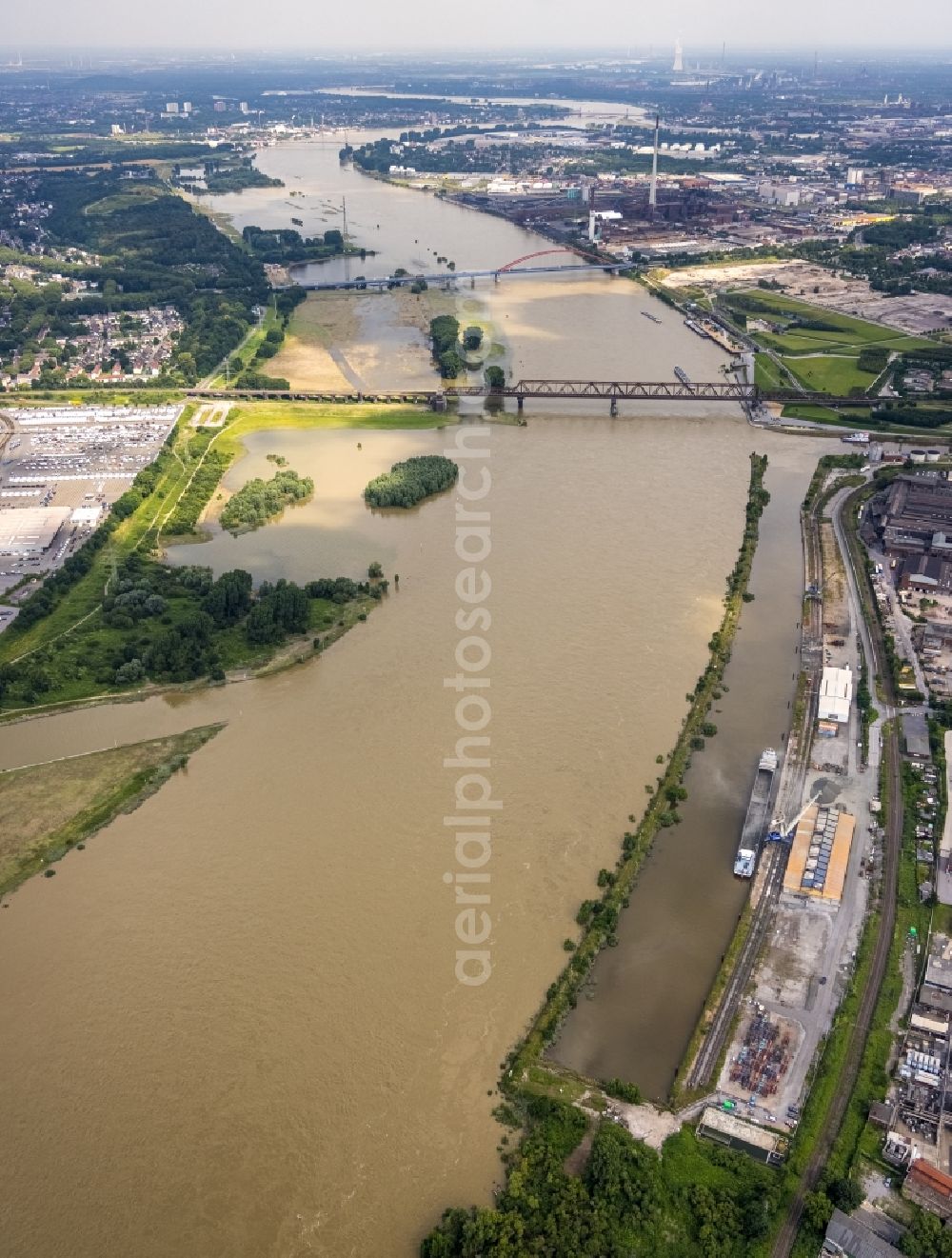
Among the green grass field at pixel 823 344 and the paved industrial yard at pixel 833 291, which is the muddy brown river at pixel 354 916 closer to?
the green grass field at pixel 823 344

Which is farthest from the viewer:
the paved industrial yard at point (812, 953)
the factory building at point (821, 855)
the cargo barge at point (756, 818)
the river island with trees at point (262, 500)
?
the river island with trees at point (262, 500)

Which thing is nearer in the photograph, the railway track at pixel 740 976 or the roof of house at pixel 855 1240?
the roof of house at pixel 855 1240

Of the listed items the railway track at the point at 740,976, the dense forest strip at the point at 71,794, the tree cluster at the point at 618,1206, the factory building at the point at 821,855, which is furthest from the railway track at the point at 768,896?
the dense forest strip at the point at 71,794

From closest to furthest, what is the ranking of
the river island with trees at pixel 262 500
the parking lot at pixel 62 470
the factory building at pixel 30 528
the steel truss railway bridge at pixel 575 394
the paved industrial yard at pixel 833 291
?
1. the parking lot at pixel 62 470
2. the factory building at pixel 30 528
3. the river island with trees at pixel 262 500
4. the steel truss railway bridge at pixel 575 394
5. the paved industrial yard at pixel 833 291

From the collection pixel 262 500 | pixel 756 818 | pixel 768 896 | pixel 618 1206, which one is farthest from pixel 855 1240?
pixel 262 500

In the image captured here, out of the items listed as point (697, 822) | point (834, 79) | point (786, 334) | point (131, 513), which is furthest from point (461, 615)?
point (834, 79)

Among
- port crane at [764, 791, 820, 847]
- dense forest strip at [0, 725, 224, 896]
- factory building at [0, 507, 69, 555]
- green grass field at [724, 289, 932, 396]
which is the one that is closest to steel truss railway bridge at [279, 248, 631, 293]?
green grass field at [724, 289, 932, 396]

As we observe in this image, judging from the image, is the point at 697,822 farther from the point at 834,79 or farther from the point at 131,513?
the point at 834,79

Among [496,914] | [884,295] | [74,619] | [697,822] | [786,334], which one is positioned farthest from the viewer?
[884,295]
